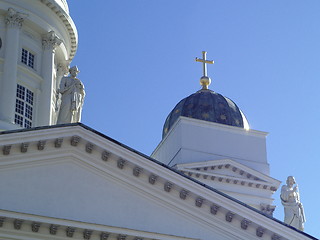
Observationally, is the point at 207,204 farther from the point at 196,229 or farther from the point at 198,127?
the point at 198,127

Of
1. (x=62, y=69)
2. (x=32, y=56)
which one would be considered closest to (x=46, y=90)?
(x=32, y=56)

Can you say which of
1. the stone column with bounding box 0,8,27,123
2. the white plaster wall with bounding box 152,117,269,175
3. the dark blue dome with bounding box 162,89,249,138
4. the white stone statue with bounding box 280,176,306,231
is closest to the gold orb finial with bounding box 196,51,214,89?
the dark blue dome with bounding box 162,89,249,138

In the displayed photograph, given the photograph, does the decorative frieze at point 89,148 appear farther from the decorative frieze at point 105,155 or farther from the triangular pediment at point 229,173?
the triangular pediment at point 229,173

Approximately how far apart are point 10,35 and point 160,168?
15.8 meters

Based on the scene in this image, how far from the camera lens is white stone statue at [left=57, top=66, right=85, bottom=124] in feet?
86.6

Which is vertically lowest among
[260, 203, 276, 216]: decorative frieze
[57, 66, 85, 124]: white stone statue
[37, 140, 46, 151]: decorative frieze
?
[37, 140, 46, 151]: decorative frieze

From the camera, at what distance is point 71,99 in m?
26.5

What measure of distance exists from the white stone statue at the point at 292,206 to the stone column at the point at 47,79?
13204 millimetres

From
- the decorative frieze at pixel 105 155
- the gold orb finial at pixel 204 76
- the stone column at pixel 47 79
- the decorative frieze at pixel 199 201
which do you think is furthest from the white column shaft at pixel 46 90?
the decorative frieze at pixel 199 201

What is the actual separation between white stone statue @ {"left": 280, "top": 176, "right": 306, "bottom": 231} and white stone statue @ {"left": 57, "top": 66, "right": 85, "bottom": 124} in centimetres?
678

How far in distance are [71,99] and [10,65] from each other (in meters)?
11.3

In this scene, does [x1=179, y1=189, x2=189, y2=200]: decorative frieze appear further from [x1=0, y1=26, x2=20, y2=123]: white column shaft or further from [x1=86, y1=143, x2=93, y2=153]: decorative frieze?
[x1=0, y1=26, x2=20, y2=123]: white column shaft

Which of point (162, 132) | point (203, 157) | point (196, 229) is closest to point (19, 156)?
point (196, 229)

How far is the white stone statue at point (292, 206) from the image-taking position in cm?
2661
